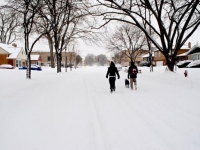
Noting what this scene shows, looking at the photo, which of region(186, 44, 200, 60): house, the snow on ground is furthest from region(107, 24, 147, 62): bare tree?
the snow on ground

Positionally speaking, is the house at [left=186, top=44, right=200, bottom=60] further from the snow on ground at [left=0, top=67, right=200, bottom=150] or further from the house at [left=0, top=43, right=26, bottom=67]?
the house at [left=0, top=43, right=26, bottom=67]

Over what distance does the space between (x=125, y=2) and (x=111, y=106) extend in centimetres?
1369

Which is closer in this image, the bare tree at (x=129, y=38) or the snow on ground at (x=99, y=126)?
the snow on ground at (x=99, y=126)

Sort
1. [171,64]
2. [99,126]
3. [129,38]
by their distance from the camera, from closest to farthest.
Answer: [99,126]
[171,64]
[129,38]

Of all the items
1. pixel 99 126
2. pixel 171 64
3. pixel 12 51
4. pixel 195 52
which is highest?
pixel 12 51

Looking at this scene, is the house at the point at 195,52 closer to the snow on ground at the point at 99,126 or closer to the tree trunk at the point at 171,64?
the tree trunk at the point at 171,64

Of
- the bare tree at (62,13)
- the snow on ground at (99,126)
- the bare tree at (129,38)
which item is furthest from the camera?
the bare tree at (129,38)

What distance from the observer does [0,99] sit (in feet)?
26.3

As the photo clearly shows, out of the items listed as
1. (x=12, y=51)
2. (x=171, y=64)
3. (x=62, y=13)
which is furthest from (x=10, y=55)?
(x=171, y=64)

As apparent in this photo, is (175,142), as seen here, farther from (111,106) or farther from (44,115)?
(44,115)

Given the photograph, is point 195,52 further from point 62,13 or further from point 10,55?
point 10,55

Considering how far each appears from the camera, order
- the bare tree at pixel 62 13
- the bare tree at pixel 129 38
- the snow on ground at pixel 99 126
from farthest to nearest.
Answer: the bare tree at pixel 129 38 < the bare tree at pixel 62 13 < the snow on ground at pixel 99 126

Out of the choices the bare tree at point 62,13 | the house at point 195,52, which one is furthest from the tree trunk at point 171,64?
the house at point 195,52

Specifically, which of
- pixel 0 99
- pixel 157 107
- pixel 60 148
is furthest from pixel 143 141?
pixel 0 99
